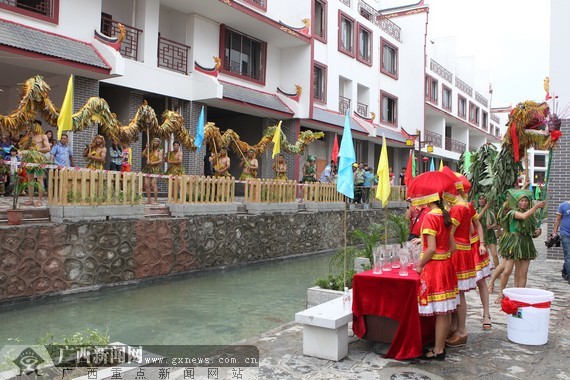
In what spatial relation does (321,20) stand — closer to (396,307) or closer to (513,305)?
(513,305)

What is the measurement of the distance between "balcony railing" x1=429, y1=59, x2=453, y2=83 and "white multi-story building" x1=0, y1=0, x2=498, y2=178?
54 centimetres

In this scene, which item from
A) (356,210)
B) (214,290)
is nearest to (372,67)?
(356,210)

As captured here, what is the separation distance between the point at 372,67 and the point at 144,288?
20.5m

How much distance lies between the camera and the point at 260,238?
13.0 metres

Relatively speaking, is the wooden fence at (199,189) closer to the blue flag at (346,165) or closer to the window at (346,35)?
the blue flag at (346,165)

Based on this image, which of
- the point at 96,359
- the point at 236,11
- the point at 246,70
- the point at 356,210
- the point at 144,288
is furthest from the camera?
the point at 246,70

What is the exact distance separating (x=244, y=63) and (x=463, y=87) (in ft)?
86.7

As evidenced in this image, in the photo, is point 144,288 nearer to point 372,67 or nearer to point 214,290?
point 214,290

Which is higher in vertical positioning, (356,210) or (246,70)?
(246,70)

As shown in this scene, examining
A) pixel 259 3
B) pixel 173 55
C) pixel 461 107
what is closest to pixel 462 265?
pixel 173 55

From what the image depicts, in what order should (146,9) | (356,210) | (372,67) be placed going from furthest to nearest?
(372,67) → (356,210) → (146,9)

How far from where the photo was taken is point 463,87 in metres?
39.9

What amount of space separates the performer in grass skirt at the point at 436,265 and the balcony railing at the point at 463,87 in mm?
36603

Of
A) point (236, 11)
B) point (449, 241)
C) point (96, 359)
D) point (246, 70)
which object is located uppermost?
point (236, 11)
